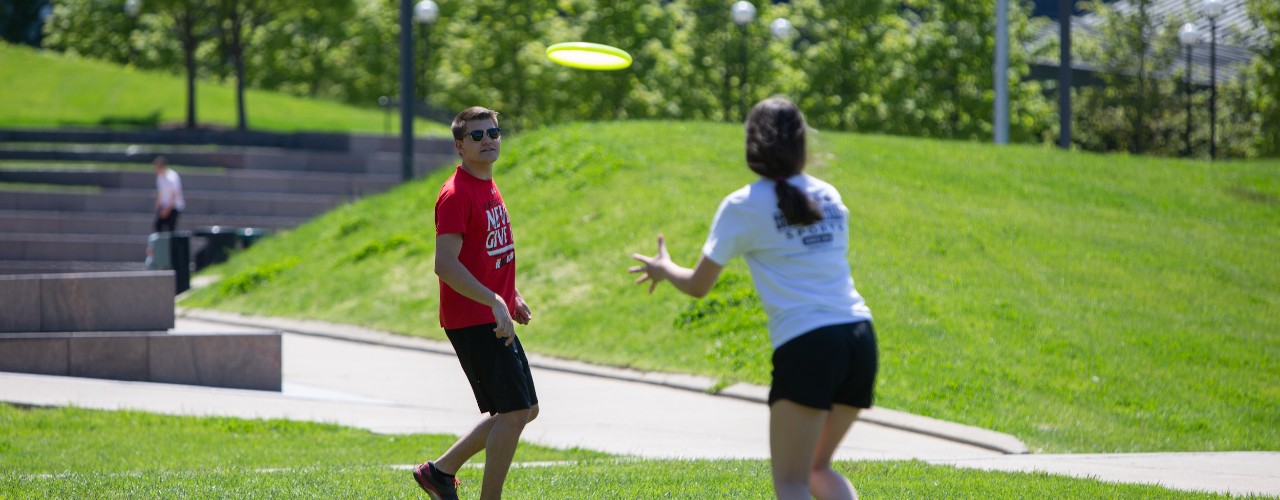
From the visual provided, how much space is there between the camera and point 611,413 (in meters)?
11.0

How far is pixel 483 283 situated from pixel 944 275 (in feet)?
30.2

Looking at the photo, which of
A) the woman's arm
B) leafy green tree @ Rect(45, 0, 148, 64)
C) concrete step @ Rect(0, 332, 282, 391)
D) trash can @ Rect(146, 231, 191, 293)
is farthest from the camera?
leafy green tree @ Rect(45, 0, 148, 64)

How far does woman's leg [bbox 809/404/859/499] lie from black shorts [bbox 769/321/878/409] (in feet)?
0.34

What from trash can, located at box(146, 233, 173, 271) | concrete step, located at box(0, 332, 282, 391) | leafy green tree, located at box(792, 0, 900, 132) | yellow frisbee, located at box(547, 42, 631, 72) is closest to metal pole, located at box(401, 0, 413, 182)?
trash can, located at box(146, 233, 173, 271)

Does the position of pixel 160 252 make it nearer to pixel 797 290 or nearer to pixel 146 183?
pixel 146 183

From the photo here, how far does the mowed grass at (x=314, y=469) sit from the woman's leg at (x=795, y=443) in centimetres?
215

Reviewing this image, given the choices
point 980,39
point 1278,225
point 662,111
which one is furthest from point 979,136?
point 1278,225

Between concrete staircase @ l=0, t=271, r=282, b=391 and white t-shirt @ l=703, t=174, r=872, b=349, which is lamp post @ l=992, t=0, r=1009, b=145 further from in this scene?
white t-shirt @ l=703, t=174, r=872, b=349

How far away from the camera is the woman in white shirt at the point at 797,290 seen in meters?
4.47

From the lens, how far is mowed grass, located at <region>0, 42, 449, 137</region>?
115ft

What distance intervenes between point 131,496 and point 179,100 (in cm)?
3388

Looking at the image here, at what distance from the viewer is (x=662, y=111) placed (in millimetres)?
41219

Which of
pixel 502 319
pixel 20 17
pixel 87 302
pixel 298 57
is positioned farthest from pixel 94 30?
pixel 502 319

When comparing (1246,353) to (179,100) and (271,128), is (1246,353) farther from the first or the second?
(179,100)
